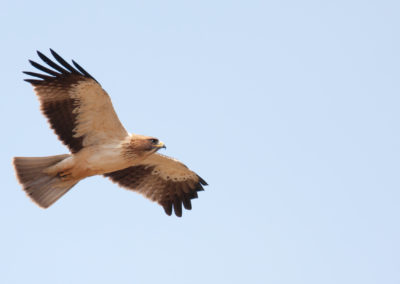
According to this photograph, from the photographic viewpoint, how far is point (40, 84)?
10.9 meters

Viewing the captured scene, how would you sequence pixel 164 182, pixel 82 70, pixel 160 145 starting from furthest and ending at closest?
pixel 164 182
pixel 160 145
pixel 82 70

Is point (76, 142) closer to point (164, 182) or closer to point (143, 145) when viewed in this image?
point (143, 145)

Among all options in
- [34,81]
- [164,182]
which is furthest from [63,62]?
[164,182]

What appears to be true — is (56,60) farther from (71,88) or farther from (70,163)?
(70,163)

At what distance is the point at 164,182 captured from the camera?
42.2 feet

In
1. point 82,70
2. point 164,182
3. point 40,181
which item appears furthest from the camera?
point 164,182

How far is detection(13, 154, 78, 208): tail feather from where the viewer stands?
1138cm

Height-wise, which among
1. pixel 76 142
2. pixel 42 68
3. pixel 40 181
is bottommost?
pixel 40 181

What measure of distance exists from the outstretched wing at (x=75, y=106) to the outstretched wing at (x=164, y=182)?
134 centimetres

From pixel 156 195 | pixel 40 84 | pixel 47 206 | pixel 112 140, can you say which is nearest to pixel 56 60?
pixel 40 84

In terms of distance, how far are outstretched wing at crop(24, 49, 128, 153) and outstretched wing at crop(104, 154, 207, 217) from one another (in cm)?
134

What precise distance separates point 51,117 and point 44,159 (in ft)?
2.20

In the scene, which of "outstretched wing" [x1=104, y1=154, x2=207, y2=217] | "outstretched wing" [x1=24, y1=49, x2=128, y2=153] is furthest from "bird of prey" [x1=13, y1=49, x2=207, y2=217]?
"outstretched wing" [x1=104, y1=154, x2=207, y2=217]

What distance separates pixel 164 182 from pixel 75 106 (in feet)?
8.05
